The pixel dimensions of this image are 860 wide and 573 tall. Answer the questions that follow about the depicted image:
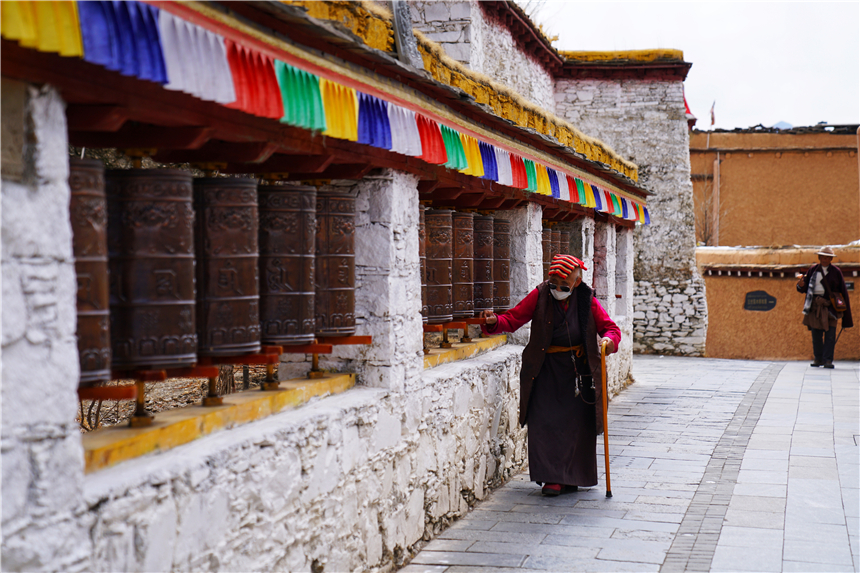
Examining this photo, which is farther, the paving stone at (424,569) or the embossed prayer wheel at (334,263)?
the paving stone at (424,569)

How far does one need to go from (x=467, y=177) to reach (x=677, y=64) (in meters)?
11.5

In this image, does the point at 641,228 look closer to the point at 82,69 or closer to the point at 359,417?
the point at 359,417

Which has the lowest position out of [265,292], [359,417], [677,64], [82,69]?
[359,417]

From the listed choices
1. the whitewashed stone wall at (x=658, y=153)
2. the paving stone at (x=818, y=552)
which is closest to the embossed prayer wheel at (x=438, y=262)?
the paving stone at (x=818, y=552)

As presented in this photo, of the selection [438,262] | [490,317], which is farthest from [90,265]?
[490,317]

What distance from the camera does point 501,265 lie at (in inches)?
266

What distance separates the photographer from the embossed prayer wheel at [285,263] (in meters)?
3.53

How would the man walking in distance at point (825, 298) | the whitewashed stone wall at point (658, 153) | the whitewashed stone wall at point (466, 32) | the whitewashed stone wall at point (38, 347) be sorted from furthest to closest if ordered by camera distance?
the whitewashed stone wall at point (658, 153), the man walking in distance at point (825, 298), the whitewashed stone wall at point (466, 32), the whitewashed stone wall at point (38, 347)

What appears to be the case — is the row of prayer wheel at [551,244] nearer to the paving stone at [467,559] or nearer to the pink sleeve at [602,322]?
the pink sleeve at [602,322]

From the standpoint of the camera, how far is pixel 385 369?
4.39 metres

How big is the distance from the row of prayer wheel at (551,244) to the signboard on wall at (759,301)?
8.58 m

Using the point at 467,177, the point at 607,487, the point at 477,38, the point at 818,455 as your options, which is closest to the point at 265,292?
the point at 467,177

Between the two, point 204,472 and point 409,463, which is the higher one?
point 204,472

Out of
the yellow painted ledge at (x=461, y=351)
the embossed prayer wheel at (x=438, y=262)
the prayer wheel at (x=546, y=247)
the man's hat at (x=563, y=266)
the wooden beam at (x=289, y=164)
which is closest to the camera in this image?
the wooden beam at (x=289, y=164)
